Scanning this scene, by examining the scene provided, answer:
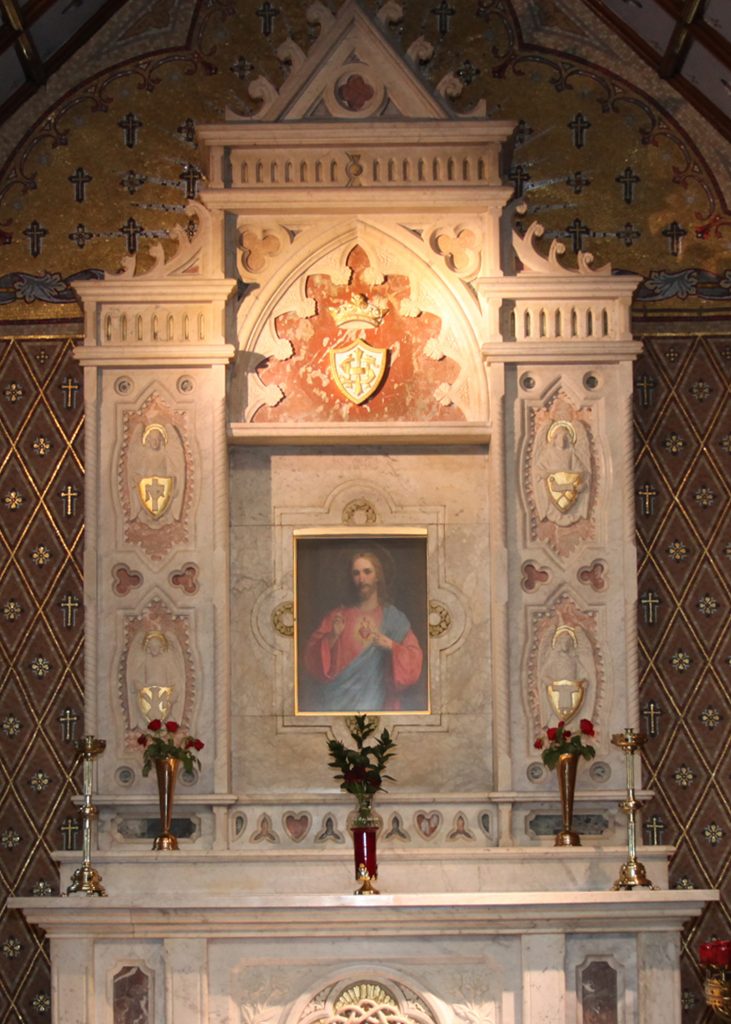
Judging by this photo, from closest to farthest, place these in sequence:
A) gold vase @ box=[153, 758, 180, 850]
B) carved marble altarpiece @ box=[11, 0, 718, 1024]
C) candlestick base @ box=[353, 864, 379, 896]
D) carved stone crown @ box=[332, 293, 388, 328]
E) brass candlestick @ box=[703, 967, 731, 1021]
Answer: brass candlestick @ box=[703, 967, 731, 1021]
candlestick base @ box=[353, 864, 379, 896]
gold vase @ box=[153, 758, 180, 850]
carved marble altarpiece @ box=[11, 0, 718, 1024]
carved stone crown @ box=[332, 293, 388, 328]

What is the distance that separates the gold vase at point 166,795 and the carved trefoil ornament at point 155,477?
109 cm

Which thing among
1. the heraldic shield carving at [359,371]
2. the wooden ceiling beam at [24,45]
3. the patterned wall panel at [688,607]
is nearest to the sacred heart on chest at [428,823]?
the patterned wall panel at [688,607]

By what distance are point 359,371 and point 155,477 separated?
1187mm

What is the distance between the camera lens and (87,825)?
1026 centimetres

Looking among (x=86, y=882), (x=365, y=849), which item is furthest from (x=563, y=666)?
(x=86, y=882)

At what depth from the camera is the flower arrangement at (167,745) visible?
10445mm

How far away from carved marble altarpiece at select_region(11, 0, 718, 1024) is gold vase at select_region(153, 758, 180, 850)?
8 centimetres

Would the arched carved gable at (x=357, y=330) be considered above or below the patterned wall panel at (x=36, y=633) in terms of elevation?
above

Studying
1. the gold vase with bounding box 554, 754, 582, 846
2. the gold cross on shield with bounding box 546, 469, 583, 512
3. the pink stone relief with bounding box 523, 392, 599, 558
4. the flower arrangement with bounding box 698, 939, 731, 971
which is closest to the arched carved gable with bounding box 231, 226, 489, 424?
the pink stone relief with bounding box 523, 392, 599, 558

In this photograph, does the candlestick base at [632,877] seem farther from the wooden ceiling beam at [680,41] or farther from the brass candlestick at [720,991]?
the wooden ceiling beam at [680,41]

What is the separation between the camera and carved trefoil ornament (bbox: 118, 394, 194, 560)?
429 inches

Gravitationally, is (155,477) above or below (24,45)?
below

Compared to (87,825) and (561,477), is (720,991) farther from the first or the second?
(87,825)

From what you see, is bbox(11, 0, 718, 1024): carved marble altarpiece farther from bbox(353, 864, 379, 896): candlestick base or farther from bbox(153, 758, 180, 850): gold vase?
bbox(353, 864, 379, 896): candlestick base
